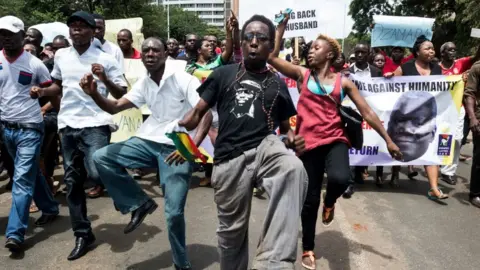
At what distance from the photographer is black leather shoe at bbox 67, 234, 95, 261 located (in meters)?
3.70

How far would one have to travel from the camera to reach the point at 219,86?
2820mm

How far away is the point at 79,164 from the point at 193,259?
133 centimetres

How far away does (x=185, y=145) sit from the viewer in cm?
277

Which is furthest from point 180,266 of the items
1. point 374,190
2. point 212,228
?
point 374,190

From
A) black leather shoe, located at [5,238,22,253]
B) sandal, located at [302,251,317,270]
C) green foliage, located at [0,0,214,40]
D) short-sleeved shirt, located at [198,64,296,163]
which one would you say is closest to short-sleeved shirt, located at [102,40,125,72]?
black leather shoe, located at [5,238,22,253]

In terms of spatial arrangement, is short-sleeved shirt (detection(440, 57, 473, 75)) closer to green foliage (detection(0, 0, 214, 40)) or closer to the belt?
the belt

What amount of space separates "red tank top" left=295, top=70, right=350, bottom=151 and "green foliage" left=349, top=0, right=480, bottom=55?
13.7 metres

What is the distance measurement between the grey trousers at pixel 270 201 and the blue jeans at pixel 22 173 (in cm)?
209

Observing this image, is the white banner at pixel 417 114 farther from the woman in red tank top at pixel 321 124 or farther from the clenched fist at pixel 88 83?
the clenched fist at pixel 88 83

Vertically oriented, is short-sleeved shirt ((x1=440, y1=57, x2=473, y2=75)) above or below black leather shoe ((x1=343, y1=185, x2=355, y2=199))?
above

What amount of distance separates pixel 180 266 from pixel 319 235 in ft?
5.08

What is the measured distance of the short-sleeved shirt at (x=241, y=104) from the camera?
2.73 metres

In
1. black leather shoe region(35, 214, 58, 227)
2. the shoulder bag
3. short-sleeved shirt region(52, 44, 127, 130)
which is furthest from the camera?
black leather shoe region(35, 214, 58, 227)

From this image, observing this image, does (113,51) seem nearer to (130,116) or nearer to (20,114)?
(130,116)
